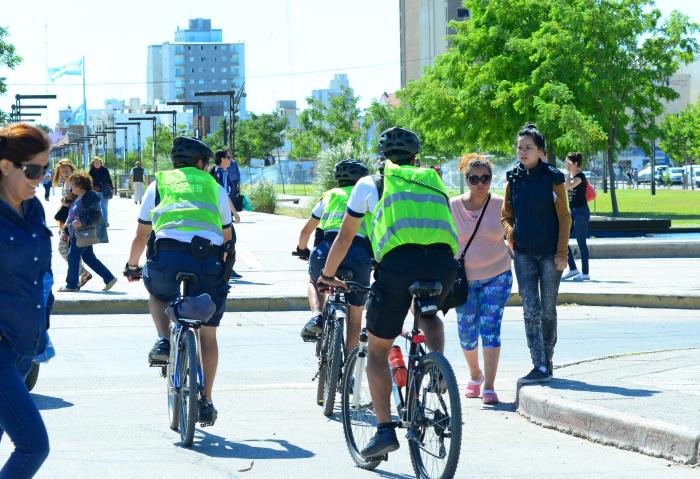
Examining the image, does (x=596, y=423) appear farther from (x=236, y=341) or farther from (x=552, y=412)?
(x=236, y=341)

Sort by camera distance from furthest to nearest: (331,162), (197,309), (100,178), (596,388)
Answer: (331,162), (100,178), (596,388), (197,309)

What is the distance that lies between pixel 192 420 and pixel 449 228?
1.99 meters

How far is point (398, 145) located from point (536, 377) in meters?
2.89

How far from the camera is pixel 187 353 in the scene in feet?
23.5

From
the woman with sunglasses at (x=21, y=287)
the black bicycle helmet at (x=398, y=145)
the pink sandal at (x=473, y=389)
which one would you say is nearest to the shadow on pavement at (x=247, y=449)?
the black bicycle helmet at (x=398, y=145)

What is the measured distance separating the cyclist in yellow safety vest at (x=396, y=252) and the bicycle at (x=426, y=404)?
78mm

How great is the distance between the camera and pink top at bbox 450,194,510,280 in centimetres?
869

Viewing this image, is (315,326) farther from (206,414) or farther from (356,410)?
(356,410)

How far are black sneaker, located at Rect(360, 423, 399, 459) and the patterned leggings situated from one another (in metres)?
2.54

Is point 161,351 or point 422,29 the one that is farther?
point 422,29

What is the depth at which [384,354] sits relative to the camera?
6.30m

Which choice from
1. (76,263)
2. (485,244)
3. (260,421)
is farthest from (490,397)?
(76,263)

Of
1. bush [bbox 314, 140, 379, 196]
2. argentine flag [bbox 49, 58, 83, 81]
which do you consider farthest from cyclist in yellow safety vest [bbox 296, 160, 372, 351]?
argentine flag [bbox 49, 58, 83, 81]

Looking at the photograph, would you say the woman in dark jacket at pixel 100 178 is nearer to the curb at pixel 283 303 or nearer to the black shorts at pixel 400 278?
the curb at pixel 283 303
